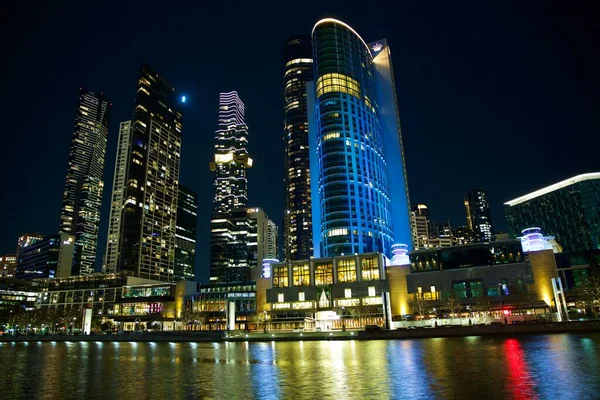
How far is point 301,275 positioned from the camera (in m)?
130

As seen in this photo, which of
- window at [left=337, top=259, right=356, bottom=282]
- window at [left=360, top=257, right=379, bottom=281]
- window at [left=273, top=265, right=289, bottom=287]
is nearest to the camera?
window at [left=360, top=257, right=379, bottom=281]

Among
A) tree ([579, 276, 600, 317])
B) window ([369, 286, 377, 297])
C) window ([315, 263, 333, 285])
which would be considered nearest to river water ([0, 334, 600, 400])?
tree ([579, 276, 600, 317])

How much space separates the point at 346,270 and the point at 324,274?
699 cm

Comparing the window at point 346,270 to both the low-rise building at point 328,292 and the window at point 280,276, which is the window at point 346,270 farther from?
the window at point 280,276

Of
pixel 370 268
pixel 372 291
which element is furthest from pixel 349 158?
pixel 372 291

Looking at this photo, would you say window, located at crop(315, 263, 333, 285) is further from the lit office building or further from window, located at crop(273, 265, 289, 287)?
the lit office building

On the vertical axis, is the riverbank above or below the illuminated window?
below

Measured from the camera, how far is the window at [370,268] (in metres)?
123

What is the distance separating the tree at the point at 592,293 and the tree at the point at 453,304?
26.9m

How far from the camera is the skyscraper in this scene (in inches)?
5945

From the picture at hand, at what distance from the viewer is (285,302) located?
126812mm

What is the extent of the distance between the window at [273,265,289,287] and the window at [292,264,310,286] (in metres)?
2.62

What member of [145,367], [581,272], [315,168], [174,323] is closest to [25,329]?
[174,323]

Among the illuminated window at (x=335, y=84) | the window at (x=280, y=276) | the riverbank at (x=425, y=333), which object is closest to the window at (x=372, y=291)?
the window at (x=280, y=276)
